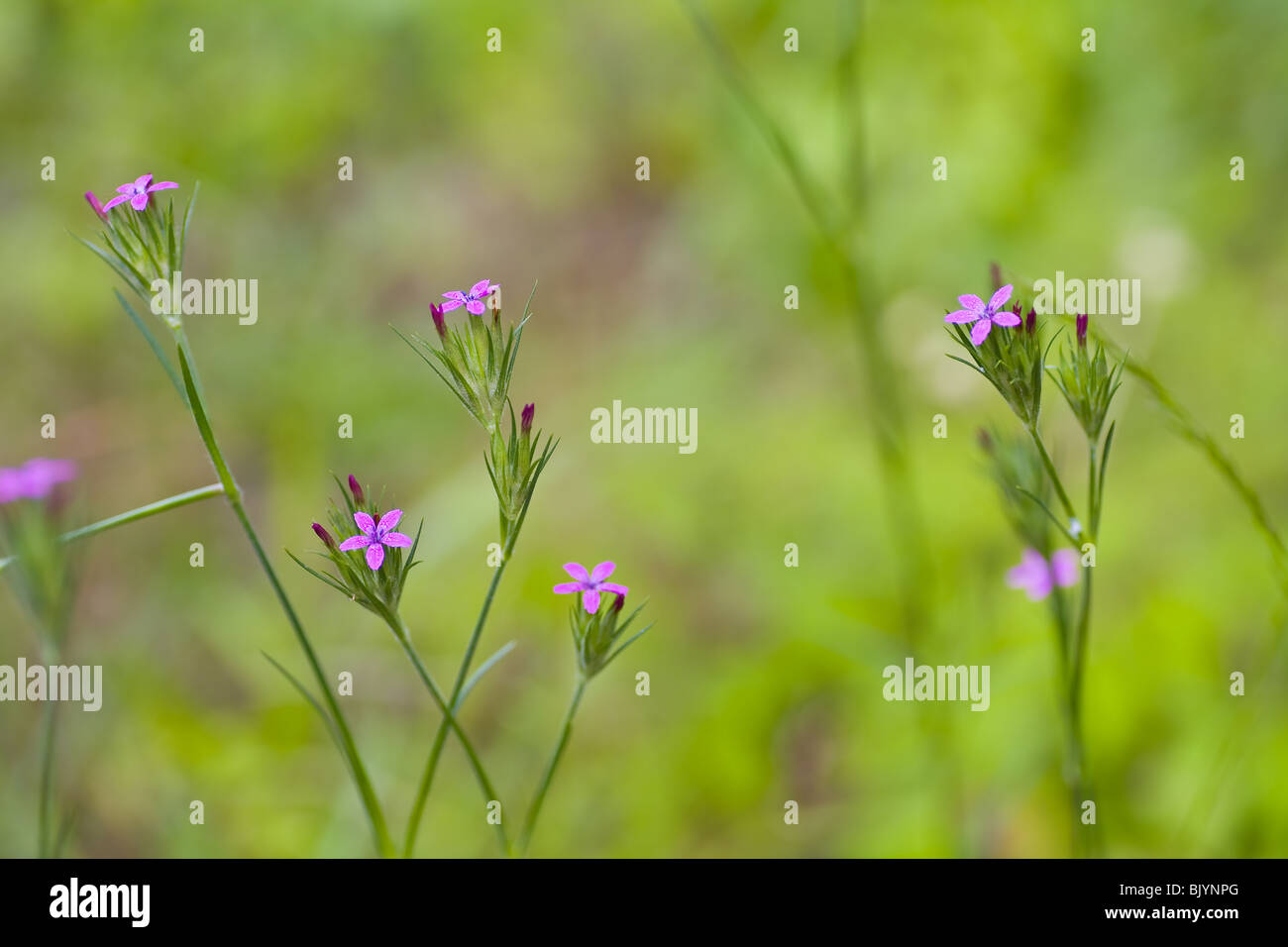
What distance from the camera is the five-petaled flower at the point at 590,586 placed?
1.30 metres

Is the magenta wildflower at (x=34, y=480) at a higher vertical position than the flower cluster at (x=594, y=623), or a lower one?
higher

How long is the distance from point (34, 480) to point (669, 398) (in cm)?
274

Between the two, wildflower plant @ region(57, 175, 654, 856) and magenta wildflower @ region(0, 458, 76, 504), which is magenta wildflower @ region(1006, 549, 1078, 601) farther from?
magenta wildflower @ region(0, 458, 76, 504)

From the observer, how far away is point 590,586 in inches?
53.0

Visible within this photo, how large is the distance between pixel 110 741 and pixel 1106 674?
2897 mm

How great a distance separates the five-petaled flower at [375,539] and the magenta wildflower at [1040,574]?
96 centimetres

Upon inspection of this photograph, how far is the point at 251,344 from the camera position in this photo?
4.42 meters

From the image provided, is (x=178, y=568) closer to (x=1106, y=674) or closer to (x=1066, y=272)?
(x=1106, y=674)

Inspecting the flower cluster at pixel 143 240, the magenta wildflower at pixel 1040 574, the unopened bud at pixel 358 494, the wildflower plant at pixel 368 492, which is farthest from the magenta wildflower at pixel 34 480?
the magenta wildflower at pixel 1040 574

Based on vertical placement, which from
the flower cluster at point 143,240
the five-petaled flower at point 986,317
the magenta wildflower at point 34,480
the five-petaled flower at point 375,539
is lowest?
the five-petaled flower at point 375,539

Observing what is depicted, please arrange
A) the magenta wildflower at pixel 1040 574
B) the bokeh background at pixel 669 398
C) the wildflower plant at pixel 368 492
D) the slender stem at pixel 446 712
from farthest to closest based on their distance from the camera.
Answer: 1. the bokeh background at pixel 669 398
2. the magenta wildflower at pixel 1040 574
3. the wildflower plant at pixel 368 492
4. the slender stem at pixel 446 712

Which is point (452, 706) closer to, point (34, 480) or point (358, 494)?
point (358, 494)

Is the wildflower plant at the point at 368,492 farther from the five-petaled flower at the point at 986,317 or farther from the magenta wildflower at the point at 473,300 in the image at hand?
the five-petaled flower at the point at 986,317

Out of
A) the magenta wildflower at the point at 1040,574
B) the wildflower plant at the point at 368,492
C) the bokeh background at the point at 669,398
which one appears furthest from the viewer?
the bokeh background at the point at 669,398
